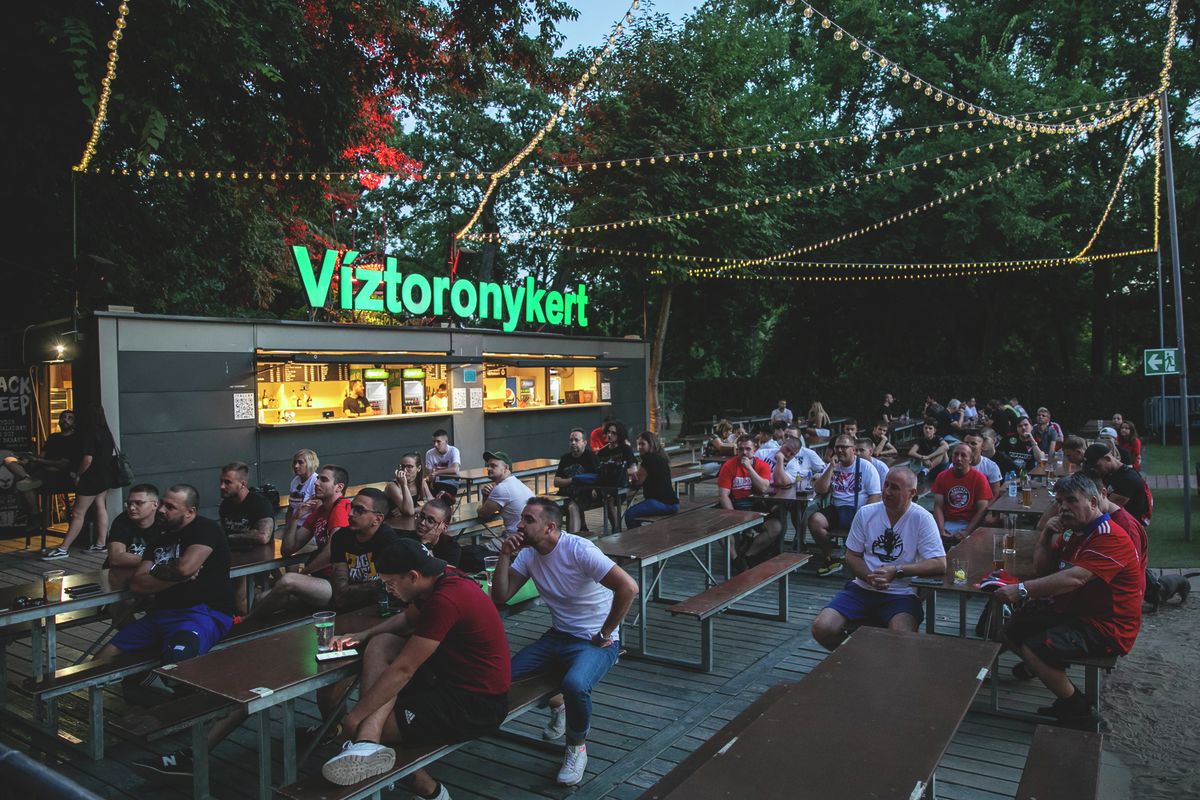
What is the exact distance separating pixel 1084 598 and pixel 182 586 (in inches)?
203

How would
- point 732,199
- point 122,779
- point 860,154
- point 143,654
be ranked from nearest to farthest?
point 122,779 → point 143,654 → point 732,199 → point 860,154

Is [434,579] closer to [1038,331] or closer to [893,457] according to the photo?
[893,457]

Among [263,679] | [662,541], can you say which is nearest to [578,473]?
[662,541]

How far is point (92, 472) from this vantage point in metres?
9.62

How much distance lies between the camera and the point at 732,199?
19859 millimetres

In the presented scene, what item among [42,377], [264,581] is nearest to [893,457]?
[264,581]

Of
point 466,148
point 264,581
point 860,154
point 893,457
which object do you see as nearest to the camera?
point 264,581

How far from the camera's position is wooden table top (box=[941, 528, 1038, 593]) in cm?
483

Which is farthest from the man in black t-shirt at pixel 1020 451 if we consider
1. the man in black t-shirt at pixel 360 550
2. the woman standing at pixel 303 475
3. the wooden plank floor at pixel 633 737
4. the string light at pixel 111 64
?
the string light at pixel 111 64

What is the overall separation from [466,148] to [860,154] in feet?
43.2

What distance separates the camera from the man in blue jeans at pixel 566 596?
13.7 feet

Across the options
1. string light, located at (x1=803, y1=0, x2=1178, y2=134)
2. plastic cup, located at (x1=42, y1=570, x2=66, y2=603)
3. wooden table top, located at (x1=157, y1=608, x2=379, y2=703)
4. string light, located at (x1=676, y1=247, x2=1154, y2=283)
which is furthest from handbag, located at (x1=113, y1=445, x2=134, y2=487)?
string light, located at (x1=676, y1=247, x2=1154, y2=283)

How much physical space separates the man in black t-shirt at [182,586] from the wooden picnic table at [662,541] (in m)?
2.57

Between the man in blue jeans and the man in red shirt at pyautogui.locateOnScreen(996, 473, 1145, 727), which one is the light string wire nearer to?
the man in red shirt at pyautogui.locateOnScreen(996, 473, 1145, 727)
